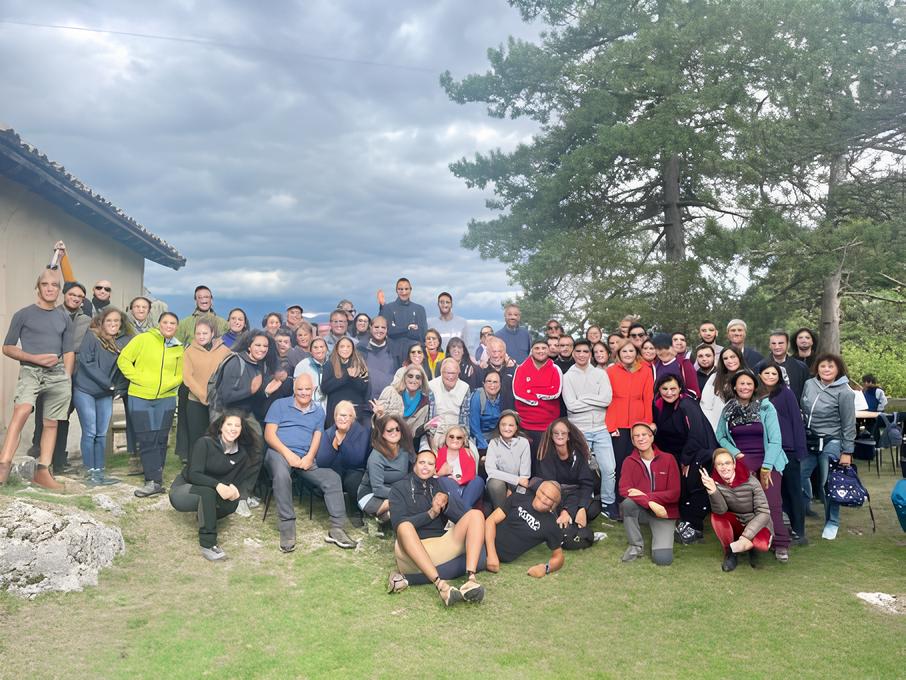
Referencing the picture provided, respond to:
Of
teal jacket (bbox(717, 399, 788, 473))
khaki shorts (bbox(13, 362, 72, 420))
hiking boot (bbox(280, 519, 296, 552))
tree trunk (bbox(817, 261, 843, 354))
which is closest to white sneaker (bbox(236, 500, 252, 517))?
hiking boot (bbox(280, 519, 296, 552))

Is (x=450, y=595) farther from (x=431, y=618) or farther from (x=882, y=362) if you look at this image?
(x=882, y=362)

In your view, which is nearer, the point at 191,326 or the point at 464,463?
the point at 464,463

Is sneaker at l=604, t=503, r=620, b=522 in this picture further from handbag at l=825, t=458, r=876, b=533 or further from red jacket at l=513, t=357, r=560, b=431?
handbag at l=825, t=458, r=876, b=533

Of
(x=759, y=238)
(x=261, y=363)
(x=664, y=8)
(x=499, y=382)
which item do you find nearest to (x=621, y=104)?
(x=664, y=8)

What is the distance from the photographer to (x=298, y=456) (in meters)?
6.58

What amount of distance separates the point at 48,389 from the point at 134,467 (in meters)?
1.64

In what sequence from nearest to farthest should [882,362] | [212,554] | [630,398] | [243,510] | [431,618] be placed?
[431,618] → [212,554] → [243,510] → [630,398] → [882,362]

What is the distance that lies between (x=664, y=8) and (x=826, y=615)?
15285 mm

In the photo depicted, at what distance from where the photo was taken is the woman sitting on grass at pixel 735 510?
19.8 feet

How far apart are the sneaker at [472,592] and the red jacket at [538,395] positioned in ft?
7.56

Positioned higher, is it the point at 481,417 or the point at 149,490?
the point at 481,417

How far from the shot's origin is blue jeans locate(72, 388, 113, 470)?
689 cm

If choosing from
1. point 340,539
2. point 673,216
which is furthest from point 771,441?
point 673,216

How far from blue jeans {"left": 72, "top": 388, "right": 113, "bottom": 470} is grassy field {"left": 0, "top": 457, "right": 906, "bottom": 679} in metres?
0.81
